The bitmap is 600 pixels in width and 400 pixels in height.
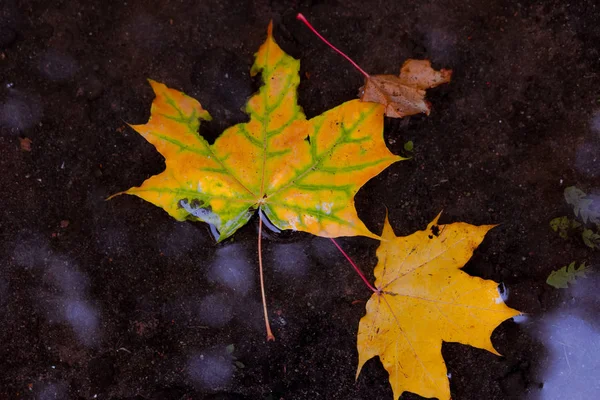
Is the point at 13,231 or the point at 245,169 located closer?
the point at 245,169

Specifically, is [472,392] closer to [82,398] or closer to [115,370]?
[115,370]

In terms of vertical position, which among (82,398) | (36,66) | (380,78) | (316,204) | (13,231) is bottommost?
(82,398)

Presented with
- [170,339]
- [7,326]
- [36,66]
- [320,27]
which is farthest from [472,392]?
[36,66]

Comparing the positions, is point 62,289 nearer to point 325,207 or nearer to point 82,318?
point 82,318

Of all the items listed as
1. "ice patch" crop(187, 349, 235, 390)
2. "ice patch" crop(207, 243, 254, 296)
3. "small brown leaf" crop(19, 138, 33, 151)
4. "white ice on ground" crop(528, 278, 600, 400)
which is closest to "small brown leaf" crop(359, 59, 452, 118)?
"ice patch" crop(207, 243, 254, 296)

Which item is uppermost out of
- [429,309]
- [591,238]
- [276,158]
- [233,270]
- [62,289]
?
[276,158]

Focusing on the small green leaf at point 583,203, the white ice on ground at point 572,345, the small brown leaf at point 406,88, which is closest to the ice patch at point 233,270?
Result: the small brown leaf at point 406,88

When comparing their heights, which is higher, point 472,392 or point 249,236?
point 249,236

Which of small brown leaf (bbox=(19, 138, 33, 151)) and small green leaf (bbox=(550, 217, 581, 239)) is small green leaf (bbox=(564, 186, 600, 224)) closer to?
small green leaf (bbox=(550, 217, 581, 239))

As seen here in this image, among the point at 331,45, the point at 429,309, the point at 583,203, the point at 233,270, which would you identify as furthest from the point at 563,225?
the point at 233,270
